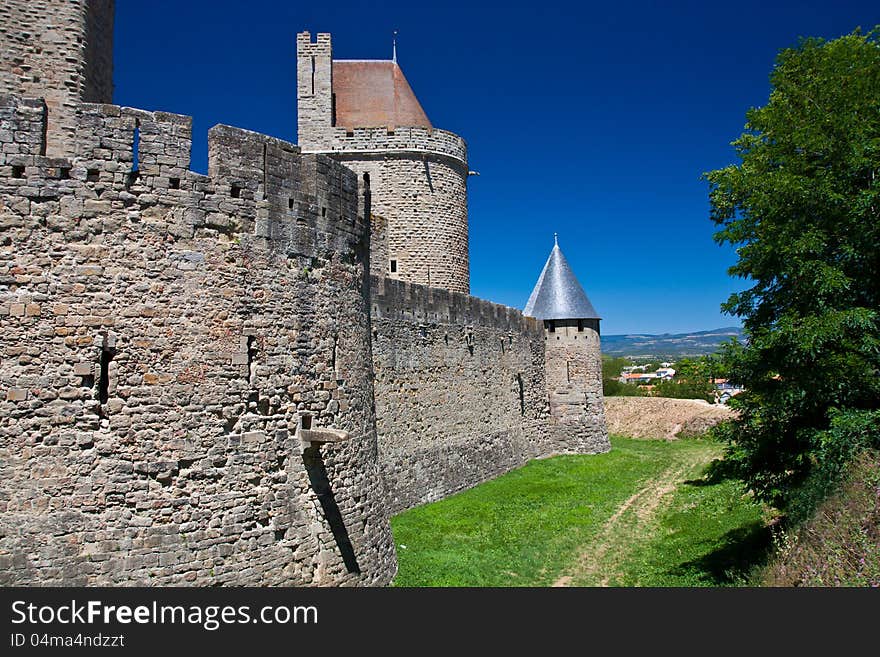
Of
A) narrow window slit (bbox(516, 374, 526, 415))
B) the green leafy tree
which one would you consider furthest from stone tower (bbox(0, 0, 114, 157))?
narrow window slit (bbox(516, 374, 526, 415))

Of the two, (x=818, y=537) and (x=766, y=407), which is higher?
(x=766, y=407)

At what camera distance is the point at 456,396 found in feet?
57.9

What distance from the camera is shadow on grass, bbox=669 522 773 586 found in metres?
10.1

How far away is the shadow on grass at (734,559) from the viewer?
10.1 m

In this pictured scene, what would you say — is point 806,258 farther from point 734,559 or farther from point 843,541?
point 734,559

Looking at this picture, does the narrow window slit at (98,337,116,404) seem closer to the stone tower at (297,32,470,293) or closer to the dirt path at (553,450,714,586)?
the dirt path at (553,450,714,586)

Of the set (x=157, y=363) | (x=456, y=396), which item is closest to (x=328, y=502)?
(x=157, y=363)

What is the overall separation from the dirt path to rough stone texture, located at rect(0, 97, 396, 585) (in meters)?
4.89

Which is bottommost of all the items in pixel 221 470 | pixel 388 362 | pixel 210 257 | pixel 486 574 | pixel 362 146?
pixel 486 574

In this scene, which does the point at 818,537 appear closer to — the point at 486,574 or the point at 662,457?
the point at 486,574

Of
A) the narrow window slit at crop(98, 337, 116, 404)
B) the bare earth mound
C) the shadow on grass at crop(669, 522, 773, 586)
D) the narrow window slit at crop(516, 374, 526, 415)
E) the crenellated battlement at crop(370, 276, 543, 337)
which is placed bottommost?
the shadow on grass at crop(669, 522, 773, 586)

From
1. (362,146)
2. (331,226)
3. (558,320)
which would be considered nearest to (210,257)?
(331,226)

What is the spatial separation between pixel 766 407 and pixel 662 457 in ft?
51.4

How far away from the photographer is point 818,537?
738 cm
